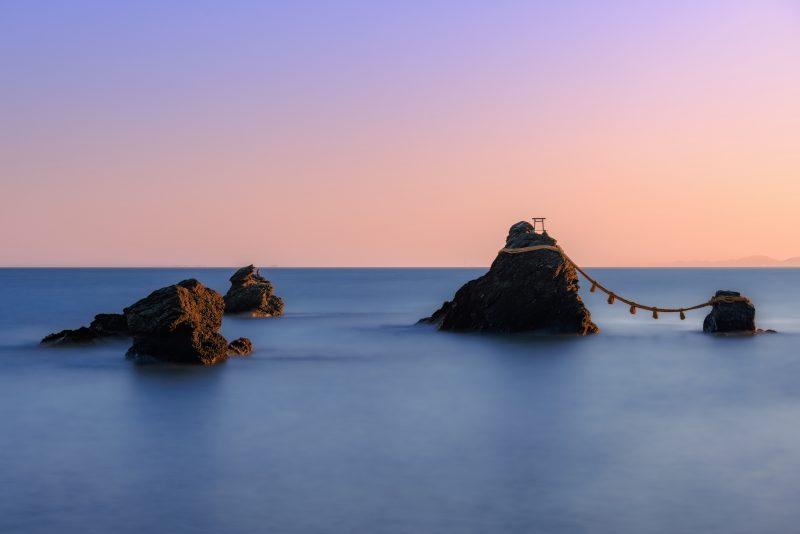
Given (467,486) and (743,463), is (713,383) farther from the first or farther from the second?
(467,486)

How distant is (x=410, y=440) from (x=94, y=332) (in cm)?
1769

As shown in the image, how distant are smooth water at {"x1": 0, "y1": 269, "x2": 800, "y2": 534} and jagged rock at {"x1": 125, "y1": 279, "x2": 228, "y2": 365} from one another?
27.0 inches

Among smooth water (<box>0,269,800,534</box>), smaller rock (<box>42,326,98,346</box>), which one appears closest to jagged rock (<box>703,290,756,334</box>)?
smooth water (<box>0,269,800,534</box>)

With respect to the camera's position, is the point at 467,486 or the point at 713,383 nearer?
the point at 467,486

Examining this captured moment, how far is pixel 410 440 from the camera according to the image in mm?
16234

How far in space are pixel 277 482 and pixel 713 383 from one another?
15.0 meters

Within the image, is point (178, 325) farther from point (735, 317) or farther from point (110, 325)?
point (735, 317)

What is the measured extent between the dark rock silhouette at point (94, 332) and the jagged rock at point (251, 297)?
52.2 ft

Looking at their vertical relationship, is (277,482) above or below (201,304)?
below

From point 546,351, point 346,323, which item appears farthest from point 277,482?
point 346,323

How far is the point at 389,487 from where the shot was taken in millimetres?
12609

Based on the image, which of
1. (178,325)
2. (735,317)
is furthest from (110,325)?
(735,317)

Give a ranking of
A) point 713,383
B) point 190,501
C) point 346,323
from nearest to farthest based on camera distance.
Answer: point 190,501 < point 713,383 < point 346,323

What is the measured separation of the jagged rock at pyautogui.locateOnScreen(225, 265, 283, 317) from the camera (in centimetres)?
4844
